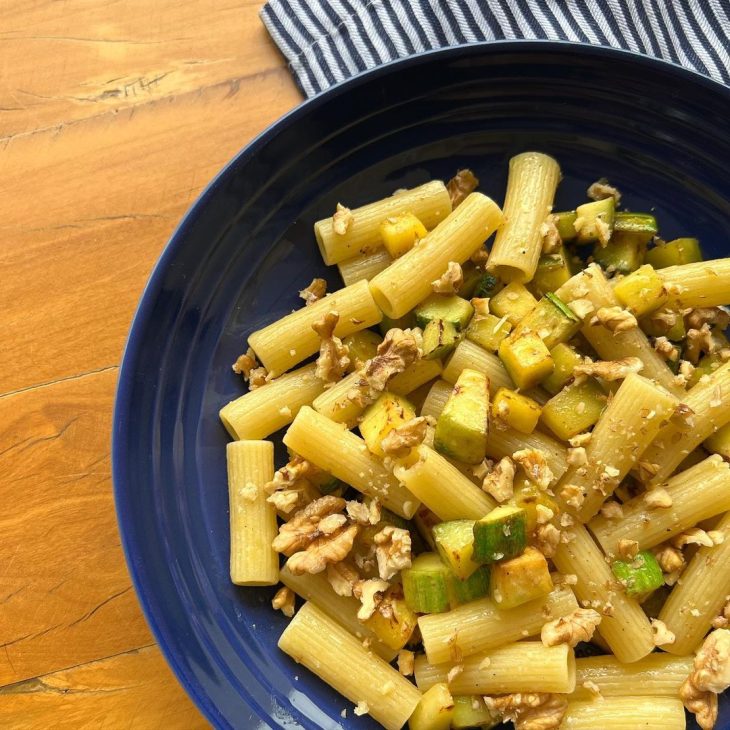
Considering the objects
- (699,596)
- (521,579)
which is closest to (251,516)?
(521,579)

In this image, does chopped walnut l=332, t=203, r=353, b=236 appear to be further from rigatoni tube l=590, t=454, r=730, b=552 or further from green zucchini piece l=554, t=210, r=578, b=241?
rigatoni tube l=590, t=454, r=730, b=552

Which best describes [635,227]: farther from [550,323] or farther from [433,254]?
[433,254]

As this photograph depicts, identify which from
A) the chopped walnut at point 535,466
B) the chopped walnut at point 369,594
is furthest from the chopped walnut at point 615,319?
the chopped walnut at point 369,594

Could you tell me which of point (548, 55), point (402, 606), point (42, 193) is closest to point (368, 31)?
point (548, 55)

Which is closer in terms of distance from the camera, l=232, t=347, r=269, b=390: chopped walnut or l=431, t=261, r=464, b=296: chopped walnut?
l=431, t=261, r=464, b=296: chopped walnut

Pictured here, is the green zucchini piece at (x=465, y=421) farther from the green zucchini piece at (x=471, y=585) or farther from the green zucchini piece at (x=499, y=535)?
the green zucchini piece at (x=471, y=585)

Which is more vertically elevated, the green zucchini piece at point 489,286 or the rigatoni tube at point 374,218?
the rigatoni tube at point 374,218

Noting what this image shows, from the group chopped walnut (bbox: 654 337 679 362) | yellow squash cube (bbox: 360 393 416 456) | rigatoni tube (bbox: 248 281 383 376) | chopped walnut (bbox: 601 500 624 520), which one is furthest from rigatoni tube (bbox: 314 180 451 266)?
chopped walnut (bbox: 601 500 624 520)
